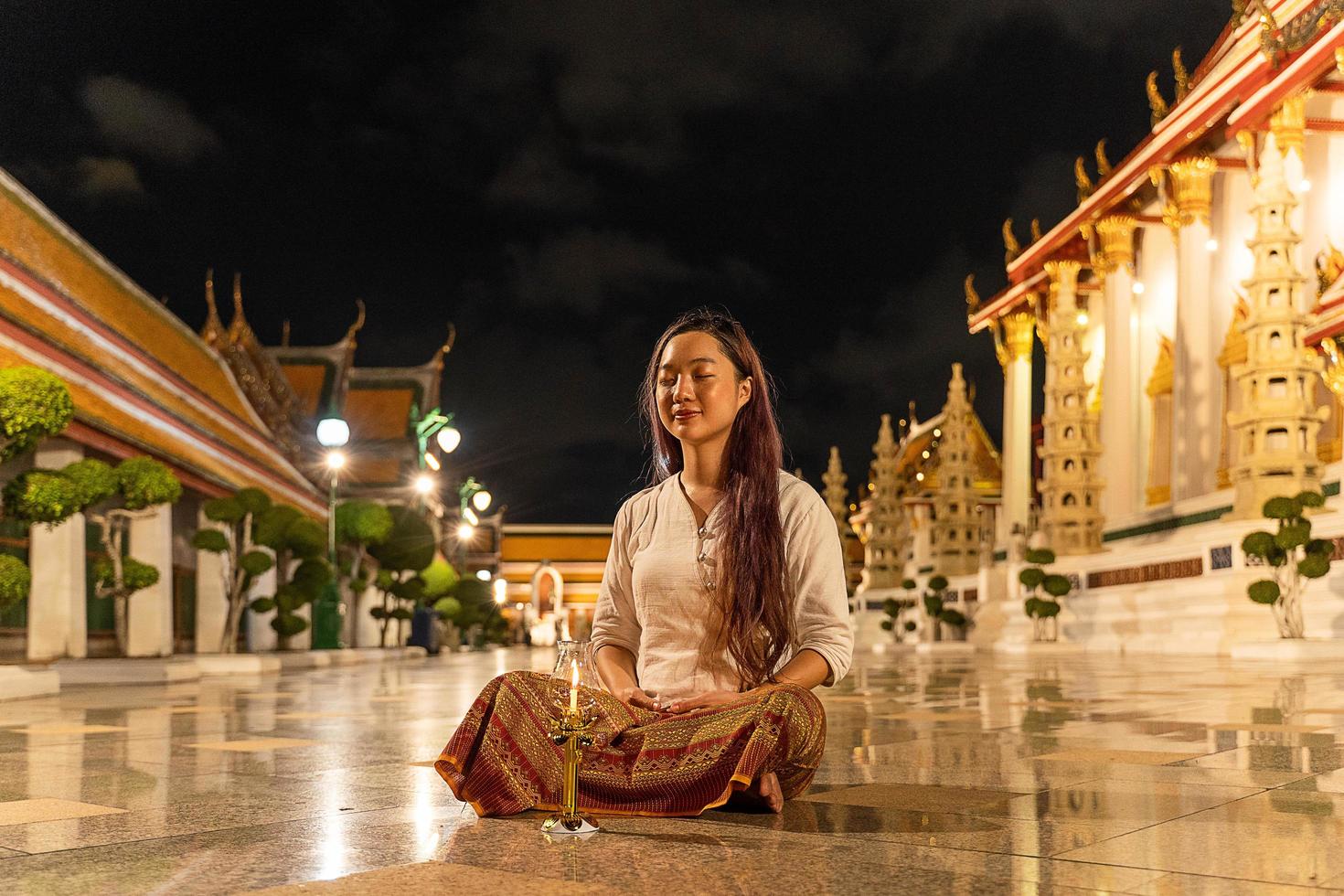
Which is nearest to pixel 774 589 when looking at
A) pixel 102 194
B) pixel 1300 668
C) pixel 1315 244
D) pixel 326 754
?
pixel 326 754

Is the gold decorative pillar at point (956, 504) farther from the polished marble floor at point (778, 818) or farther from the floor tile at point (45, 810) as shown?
the floor tile at point (45, 810)

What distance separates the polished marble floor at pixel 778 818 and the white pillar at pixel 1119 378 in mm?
27775

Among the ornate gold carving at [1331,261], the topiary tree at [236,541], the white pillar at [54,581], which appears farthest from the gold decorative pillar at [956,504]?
the white pillar at [54,581]

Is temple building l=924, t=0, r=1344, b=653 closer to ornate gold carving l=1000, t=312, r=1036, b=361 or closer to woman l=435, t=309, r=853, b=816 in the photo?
ornate gold carving l=1000, t=312, r=1036, b=361

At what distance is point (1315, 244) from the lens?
1097 inches

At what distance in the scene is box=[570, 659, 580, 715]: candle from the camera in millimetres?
3586

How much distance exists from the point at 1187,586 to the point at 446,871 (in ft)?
73.1

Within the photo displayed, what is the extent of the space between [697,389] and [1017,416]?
40.1m

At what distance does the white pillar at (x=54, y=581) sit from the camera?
54.4 feet

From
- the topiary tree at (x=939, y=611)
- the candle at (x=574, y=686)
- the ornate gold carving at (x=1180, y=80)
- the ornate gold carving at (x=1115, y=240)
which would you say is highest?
the ornate gold carving at (x=1180, y=80)

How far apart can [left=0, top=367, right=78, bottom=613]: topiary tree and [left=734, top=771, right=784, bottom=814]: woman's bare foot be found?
9980mm

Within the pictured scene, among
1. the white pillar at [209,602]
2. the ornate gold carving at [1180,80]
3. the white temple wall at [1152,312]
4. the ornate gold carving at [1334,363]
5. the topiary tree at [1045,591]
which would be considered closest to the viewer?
the ornate gold carving at [1334,363]

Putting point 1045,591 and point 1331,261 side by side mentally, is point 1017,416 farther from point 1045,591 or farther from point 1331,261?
point 1331,261

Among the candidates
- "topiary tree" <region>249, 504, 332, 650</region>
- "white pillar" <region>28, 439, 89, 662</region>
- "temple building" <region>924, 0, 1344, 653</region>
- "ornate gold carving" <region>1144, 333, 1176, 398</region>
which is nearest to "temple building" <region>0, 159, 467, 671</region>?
"white pillar" <region>28, 439, 89, 662</region>
